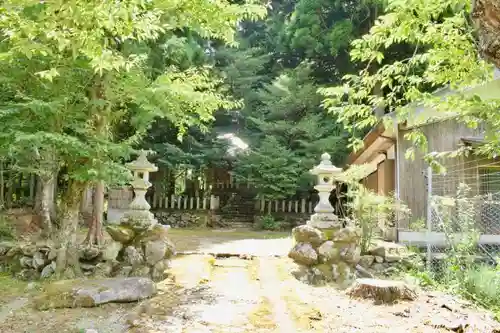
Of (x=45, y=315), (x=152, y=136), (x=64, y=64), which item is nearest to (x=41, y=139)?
(x=64, y=64)

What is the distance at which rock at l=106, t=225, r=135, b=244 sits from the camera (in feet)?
22.4

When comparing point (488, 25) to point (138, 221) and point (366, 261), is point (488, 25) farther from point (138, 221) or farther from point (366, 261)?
point (138, 221)

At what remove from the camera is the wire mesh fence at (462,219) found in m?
5.94

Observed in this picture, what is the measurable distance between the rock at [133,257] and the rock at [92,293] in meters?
1.12

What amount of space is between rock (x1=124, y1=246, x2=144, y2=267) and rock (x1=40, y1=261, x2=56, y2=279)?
1.10 meters

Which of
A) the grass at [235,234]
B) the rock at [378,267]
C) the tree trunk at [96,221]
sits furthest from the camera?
the grass at [235,234]

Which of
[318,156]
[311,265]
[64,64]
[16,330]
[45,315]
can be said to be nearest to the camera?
[16,330]

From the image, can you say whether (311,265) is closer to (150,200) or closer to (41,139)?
(41,139)

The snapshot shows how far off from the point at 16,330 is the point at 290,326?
2.87 m

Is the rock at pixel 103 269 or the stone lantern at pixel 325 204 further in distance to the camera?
the stone lantern at pixel 325 204

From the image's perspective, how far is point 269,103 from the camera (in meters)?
15.9

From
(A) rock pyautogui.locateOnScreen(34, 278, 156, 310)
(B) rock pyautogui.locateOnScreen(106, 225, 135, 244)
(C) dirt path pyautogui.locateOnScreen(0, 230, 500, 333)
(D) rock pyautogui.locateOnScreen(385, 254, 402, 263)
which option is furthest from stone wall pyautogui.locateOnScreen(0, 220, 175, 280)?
(D) rock pyautogui.locateOnScreen(385, 254, 402, 263)

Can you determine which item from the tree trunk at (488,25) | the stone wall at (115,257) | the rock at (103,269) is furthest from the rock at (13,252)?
the tree trunk at (488,25)

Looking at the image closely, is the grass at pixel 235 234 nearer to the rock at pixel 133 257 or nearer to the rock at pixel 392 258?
the rock at pixel 133 257
